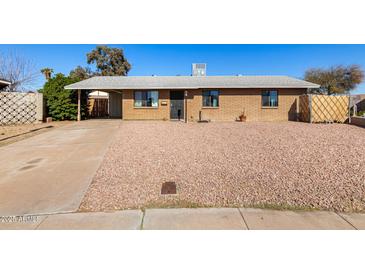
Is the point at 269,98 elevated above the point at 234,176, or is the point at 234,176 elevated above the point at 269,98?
the point at 269,98

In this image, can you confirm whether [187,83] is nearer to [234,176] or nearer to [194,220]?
[234,176]

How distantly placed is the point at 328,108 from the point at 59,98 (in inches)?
770

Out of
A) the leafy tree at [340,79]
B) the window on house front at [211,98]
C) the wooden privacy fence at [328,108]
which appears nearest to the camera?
the wooden privacy fence at [328,108]

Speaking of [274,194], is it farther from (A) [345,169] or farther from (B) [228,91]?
(B) [228,91]

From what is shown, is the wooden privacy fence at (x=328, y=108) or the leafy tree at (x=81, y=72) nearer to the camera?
the wooden privacy fence at (x=328, y=108)

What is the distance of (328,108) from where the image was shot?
14.4m

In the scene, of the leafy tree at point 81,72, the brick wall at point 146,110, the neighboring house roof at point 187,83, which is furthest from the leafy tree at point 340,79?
the leafy tree at point 81,72

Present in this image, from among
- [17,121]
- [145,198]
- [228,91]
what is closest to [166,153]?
[145,198]

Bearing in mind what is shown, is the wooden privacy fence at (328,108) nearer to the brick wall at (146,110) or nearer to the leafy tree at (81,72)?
the brick wall at (146,110)

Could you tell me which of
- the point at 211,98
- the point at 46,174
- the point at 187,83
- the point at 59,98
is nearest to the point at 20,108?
the point at 59,98

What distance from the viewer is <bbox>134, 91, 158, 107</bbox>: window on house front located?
1658 cm

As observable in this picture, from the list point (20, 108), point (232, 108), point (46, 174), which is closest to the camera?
point (46, 174)

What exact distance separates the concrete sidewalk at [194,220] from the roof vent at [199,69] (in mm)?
19556

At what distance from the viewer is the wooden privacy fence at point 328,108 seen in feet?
46.8
